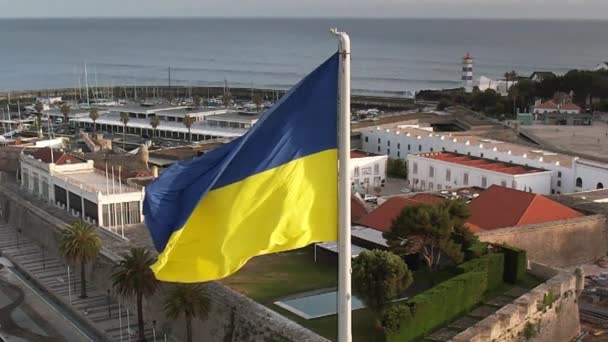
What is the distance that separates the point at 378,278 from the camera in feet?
64.4

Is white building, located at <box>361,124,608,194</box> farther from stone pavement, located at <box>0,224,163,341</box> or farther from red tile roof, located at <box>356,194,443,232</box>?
stone pavement, located at <box>0,224,163,341</box>

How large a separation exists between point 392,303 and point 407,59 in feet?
531

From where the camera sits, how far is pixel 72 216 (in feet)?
107

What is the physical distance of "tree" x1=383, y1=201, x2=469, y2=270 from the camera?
2262 centimetres

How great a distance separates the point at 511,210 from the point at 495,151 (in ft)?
45.1

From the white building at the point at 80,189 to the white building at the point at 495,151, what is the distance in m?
20.5

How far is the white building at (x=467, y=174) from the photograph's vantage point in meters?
37.9

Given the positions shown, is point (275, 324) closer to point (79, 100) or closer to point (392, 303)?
point (392, 303)

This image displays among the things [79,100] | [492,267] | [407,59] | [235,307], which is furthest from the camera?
[407,59]

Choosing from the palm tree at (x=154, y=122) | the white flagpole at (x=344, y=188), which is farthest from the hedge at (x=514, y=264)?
the palm tree at (x=154, y=122)

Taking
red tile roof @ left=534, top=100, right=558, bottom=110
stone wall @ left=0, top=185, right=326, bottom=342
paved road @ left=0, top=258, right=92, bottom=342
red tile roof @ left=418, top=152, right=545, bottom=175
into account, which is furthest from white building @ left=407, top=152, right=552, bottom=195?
red tile roof @ left=534, top=100, right=558, bottom=110

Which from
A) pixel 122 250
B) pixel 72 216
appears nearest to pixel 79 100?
pixel 72 216

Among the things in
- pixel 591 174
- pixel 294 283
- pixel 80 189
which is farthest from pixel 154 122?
pixel 294 283

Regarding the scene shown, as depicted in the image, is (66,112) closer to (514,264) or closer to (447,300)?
(514,264)
